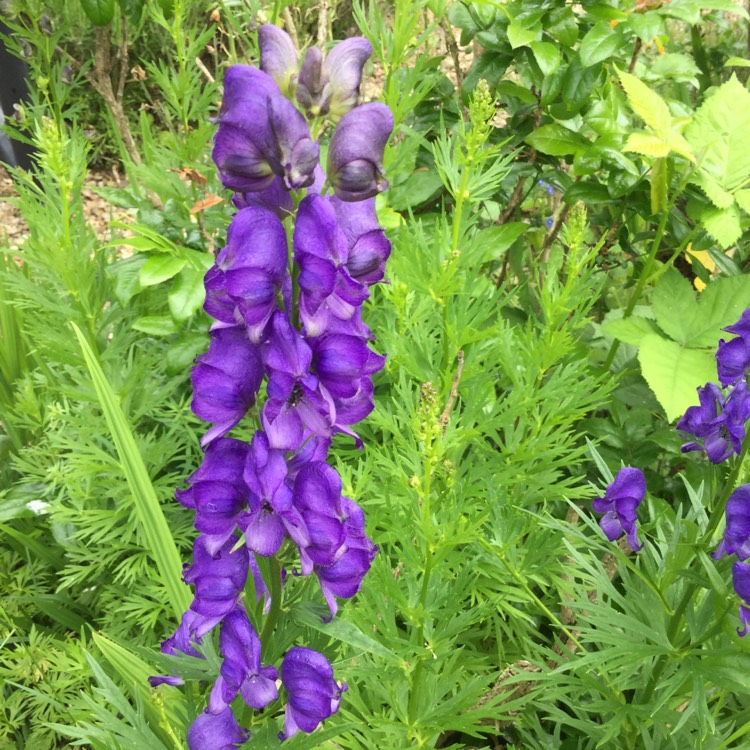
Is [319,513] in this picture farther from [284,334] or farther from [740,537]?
[740,537]

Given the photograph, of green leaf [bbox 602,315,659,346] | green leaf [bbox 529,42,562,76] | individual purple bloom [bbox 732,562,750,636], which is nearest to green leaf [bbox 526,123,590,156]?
green leaf [bbox 529,42,562,76]

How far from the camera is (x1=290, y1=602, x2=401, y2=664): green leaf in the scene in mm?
944

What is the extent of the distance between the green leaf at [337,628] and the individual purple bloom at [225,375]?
302mm

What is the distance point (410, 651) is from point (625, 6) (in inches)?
77.9

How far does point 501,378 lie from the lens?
2.18 metres

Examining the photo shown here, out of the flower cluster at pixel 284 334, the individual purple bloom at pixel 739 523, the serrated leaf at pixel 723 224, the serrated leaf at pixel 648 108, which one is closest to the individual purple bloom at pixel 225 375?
the flower cluster at pixel 284 334

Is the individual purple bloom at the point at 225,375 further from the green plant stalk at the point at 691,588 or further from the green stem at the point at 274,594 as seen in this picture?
→ the green plant stalk at the point at 691,588

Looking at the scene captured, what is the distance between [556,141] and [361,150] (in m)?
1.63

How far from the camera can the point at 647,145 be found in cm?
185

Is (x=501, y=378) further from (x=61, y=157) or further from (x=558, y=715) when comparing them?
(x=61, y=157)

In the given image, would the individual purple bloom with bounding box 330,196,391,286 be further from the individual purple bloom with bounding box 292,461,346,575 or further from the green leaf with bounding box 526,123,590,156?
the green leaf with bounding box 526,123,590,156

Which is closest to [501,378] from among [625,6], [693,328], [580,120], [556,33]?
[693,328]

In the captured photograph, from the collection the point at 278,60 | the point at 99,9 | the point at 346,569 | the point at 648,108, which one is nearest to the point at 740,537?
the point at 346,569

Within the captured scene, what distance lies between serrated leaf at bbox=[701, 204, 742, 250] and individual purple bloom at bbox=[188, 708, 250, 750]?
1.74 meters
